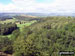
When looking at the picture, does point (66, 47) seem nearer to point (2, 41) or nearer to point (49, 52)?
point (49, 52)

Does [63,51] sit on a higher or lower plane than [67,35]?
lower

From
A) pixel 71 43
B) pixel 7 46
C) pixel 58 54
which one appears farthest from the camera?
pixel 7 46

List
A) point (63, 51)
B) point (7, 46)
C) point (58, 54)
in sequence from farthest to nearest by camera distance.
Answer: point (7, 46)
point (63, 51)
point (58, 54)

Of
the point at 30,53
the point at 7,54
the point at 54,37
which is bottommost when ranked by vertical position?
the point at 7,54

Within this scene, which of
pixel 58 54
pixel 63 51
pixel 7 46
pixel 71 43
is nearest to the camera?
pixel 58 54

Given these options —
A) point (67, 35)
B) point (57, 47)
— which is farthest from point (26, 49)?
point (67, 35)

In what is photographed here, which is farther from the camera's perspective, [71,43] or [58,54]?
[71,43]

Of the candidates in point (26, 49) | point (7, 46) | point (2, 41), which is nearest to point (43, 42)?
point (26, 49)

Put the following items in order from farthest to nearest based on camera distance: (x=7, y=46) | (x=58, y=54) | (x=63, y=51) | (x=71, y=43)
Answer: (x=7, y=46) < (x=71, y=43) < (x=63, y=51) < (x=58, y=54)

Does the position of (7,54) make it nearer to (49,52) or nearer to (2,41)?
(2,41)
